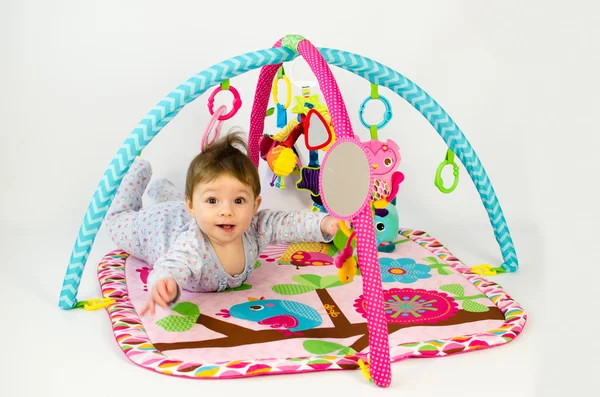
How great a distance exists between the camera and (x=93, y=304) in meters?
1.92

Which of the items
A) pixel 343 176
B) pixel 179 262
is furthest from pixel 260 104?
pixel 343 176

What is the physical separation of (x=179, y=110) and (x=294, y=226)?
45 centimetres

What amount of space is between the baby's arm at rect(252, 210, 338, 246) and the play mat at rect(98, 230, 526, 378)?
5.8 inches

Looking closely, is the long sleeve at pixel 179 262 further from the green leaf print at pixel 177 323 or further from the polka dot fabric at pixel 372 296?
the polka dot fabric at pixel 372 296

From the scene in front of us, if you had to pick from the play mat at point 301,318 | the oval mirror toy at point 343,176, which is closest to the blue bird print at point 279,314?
the play mat at point 301,318

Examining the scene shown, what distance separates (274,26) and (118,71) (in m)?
→ 0.65

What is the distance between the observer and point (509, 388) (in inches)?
59.5

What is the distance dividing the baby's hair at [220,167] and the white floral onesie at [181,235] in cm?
13

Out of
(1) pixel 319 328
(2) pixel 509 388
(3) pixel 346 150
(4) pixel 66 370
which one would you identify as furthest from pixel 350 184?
(4) pixel 66 370

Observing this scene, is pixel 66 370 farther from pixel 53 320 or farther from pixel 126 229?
pixel 126 229

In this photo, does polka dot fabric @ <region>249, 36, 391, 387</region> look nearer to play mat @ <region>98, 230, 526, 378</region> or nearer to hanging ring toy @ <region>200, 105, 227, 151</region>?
play mat @ <region>98, 230, 526, 378</region>

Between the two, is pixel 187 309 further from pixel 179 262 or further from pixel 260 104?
pixel 260 104

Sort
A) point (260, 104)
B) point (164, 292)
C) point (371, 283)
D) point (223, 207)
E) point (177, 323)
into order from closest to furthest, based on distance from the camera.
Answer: point (371, 283), point (164, 292), point (177, 323), point (223, 207), point (260, 104)

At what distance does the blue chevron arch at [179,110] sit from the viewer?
180 cm
